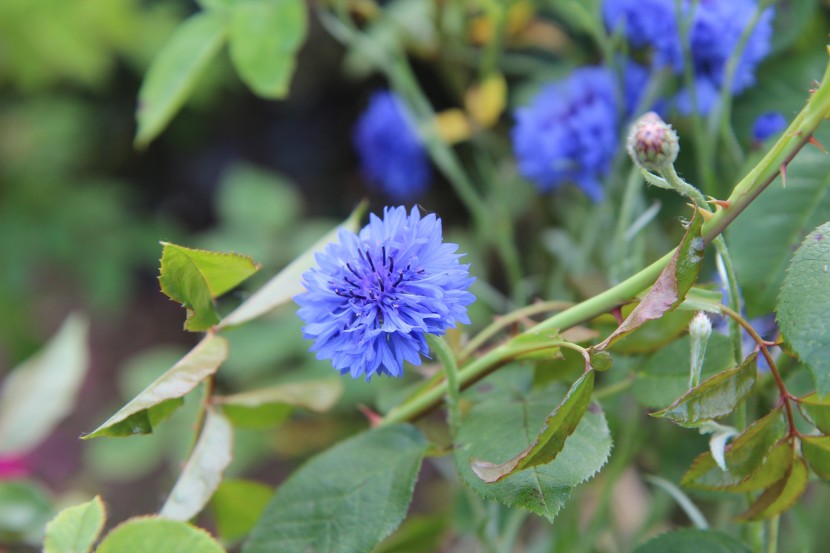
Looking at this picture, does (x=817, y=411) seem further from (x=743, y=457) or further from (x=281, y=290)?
(x=281, y=290)

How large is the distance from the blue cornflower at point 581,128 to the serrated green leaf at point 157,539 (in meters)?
0.36

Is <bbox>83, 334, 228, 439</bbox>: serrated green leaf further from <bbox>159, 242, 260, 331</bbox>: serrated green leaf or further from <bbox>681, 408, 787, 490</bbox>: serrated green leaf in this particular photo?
<bbox>681, 408, 787, 490</bbox>: serrated green leaf

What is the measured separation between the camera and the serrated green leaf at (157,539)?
28 cm

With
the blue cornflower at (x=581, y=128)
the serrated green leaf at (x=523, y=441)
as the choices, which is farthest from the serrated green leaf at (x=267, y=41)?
the serrated green leaf at (x=523, y=441)

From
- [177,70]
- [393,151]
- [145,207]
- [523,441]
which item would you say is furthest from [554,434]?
[145,207]

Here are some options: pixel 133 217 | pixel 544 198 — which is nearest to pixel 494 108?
pixel 544 198

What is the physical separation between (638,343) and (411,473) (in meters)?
0.12

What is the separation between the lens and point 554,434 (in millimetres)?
286

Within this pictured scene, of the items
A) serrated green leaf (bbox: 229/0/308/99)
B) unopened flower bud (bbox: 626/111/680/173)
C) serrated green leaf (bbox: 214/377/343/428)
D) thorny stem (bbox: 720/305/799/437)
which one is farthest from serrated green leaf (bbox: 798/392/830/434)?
serrated green leaf (bbox: 229/0/308/99)

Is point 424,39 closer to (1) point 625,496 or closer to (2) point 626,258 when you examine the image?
(2) point 626,258

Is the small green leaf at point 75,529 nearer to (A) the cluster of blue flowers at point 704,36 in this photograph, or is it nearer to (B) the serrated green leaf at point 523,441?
(B) the serrated green leaf at point 523,441

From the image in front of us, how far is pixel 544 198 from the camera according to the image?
2.60 feet

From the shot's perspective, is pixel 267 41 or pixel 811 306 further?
pixel 267 41

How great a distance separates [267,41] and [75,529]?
37 cm
